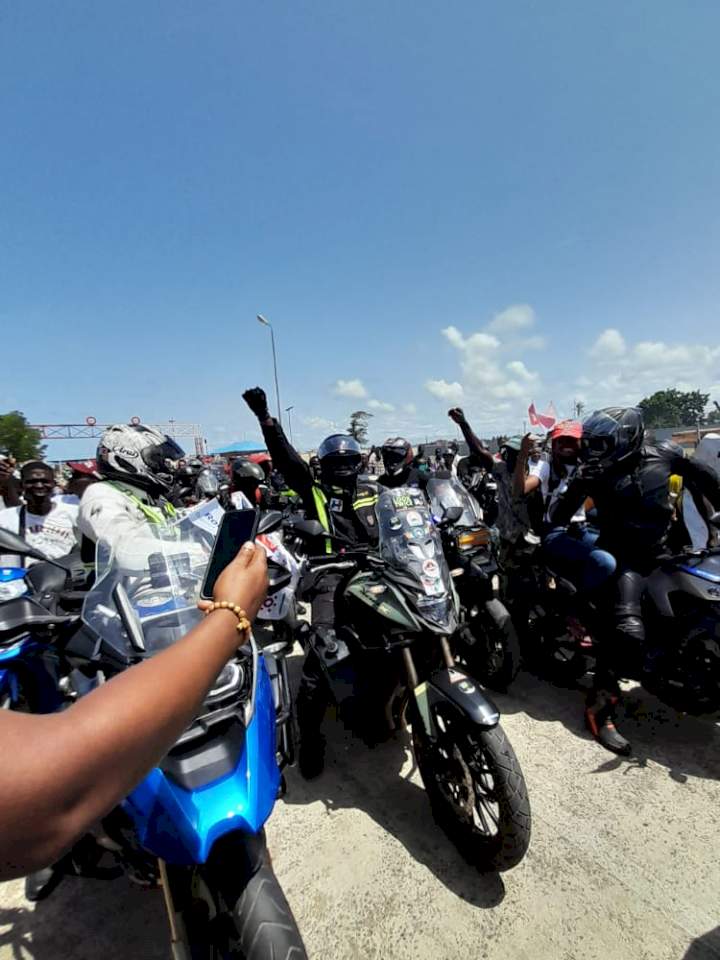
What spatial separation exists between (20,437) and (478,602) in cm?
5237

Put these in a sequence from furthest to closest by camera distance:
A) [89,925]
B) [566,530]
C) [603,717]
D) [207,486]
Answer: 1. [207,486]
2. [566,530]
3. [603,717]
4. [89,925]

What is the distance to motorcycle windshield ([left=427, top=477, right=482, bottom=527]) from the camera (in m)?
3.80

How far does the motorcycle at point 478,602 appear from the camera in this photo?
135 inches

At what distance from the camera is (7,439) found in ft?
139

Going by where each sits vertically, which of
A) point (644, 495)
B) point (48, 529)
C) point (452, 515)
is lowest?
point (644, 495)

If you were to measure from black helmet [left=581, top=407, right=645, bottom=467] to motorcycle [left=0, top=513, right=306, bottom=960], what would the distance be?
2504 mm

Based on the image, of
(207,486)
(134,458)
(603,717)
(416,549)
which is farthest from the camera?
(207,486)

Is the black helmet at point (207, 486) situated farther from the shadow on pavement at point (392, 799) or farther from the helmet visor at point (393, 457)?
the shadow on pavement at point (392, 799)

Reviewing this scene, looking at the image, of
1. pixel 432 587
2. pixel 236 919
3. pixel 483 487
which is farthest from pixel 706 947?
pixel 483 487

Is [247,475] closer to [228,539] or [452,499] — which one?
[452,499]

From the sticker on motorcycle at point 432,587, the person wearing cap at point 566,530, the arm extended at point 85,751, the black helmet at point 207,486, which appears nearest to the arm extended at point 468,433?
the person wearing cap at point 566,530

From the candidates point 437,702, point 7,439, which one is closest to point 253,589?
point 437,702

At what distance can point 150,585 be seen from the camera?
5.32 ft

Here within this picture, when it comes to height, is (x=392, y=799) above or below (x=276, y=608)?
below
